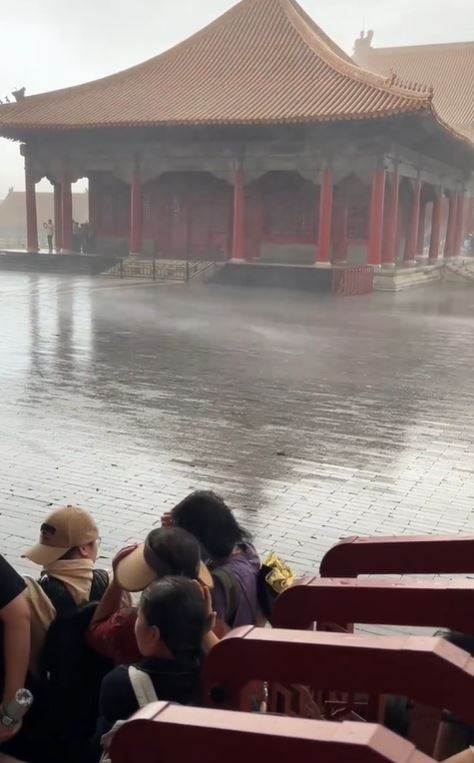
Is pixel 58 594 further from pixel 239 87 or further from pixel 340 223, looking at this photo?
pixel 239 87

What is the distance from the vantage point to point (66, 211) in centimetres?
2828

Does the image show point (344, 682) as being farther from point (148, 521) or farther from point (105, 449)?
point (105, 449)

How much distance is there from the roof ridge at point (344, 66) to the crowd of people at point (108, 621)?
1926 cm

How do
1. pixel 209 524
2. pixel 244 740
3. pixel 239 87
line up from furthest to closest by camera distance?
pixel 239 87 < pixel 209 524 < pixel 244 740

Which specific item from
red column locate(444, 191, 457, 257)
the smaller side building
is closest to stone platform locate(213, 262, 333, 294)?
red column locate(444, 191, 457, 257)

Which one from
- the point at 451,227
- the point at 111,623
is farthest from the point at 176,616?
the point at 451,227

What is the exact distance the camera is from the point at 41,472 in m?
5.54

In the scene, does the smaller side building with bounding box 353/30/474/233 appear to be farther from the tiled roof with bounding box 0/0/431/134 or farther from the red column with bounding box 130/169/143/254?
the red column with bounding box 130/169/143/254

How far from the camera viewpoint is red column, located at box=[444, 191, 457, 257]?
107ft

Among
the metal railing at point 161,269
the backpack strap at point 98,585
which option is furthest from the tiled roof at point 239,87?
the backpack strap at point 98,585

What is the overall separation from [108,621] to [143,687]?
16.8 inches

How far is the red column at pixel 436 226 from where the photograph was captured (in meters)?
30.3

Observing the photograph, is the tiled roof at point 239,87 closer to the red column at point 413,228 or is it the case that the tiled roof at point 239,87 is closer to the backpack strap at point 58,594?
the red column at point 413,228

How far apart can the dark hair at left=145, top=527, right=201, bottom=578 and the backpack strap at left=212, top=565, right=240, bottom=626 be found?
291 mm
